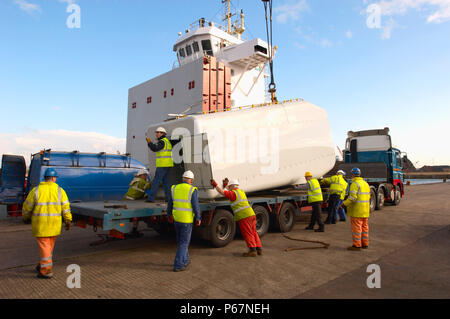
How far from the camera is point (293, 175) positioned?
8414 mm

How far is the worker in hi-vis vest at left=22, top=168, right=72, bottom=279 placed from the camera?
14.4ft

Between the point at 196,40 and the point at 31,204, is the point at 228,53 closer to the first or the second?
the point at 196,40

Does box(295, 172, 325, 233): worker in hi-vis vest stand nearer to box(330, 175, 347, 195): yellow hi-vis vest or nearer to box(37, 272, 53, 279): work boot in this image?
box(330, 175, 347, 195): yellow hi-vis vest

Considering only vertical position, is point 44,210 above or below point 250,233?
above

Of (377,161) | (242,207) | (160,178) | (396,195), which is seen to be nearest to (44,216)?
(160,178)

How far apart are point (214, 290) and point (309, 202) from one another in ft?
16.4

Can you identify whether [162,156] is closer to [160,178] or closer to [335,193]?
[160,178]

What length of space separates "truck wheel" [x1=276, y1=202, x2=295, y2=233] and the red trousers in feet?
7.32

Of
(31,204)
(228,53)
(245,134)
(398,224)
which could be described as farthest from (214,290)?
(228,53)

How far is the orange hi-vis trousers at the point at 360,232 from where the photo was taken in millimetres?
6117

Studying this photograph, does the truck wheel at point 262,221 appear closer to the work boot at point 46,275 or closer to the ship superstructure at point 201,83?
the work boot at point 46,275

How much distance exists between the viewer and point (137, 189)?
7.36 metres

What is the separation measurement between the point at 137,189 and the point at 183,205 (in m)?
2.86

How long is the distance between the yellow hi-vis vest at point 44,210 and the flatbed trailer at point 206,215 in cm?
70
